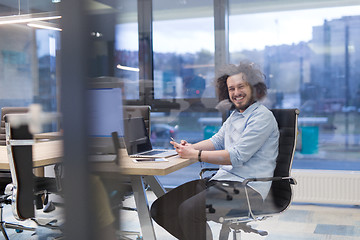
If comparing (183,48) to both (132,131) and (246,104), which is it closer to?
(246,104)

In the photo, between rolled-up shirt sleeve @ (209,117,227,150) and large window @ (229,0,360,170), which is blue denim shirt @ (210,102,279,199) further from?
large window @ (229,0,360,170)

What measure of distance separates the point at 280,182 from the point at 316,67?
5.20 ft

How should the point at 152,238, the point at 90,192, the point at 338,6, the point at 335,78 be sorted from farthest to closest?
the point at 335,78, the point at 338,6, the point at 152,238, the point at 90,192

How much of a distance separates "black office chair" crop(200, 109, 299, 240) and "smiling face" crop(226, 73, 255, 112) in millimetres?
105

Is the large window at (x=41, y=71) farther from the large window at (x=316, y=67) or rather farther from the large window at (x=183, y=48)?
the large window at (x=316, y=67)

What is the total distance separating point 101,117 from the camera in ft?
1.30

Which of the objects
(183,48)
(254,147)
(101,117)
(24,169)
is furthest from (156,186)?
(101,117)

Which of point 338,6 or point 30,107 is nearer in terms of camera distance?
point 30,107

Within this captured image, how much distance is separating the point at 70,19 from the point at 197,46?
2.48 m

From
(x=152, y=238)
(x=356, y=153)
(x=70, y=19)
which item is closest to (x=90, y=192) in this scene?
(x=70, y=19)

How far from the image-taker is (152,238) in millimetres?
1676

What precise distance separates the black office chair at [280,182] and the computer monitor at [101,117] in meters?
1.17

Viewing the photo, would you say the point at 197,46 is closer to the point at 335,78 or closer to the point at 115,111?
the point at 335,78

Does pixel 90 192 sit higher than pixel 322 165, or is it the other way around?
pixel 90 192
